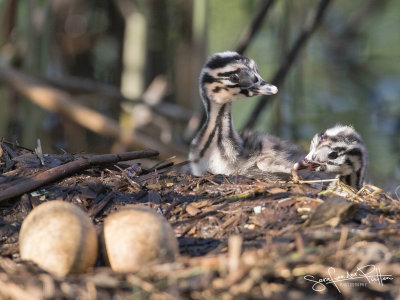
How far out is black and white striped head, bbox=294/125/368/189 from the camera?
412cm

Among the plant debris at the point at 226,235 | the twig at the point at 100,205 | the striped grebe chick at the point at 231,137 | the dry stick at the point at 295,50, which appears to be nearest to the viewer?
the plant debris at the point at 226,235

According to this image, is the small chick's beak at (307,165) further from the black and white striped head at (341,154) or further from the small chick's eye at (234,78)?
the small chick's eye at (234,78)

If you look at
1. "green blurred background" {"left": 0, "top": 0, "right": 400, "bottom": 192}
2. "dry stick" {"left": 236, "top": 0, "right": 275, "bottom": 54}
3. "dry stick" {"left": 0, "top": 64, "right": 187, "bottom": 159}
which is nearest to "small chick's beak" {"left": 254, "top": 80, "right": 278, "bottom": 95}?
"green blurred background" {"left": 0, "top": 0, "right": 400, "bottom": 192}

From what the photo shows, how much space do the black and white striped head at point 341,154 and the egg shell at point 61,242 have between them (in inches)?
75.2

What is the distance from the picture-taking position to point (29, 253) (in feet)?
8.04

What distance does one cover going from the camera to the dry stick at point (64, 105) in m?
6.14

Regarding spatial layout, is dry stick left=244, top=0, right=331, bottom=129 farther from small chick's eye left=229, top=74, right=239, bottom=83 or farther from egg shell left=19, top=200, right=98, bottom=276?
egg shell left=19, top=200, right=98, bottom=276

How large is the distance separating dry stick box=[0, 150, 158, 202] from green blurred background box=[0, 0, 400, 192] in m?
2.62

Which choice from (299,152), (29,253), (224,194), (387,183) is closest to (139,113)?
(387,183)

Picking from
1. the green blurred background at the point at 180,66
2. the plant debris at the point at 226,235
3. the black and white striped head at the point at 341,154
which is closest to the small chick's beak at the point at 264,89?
the black and white striped head at the point at 341,154

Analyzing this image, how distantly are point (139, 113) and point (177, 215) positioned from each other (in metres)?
4.44

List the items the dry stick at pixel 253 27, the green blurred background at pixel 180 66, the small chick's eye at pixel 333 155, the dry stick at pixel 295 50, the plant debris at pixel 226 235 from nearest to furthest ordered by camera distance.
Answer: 1. the plant debris at pixel 226 235
2. the small chick's eye at pixel 333 155
3. the dry stick at pixel 253 27
4. the dry stick at pixel 295 50
5. the green blurred background at pixel 180 66

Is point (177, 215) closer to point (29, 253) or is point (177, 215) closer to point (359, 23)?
point (29, 253)

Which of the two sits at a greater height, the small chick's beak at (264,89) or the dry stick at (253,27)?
the dry stick at (253,27)
